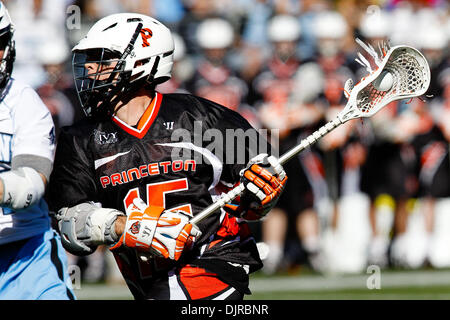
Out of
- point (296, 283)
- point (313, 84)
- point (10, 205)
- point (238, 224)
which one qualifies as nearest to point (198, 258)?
point (238, 224)

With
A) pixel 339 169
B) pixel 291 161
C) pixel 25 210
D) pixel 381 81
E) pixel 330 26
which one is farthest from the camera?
pixel 330 26

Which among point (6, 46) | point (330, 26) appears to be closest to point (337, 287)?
point (330, 26)

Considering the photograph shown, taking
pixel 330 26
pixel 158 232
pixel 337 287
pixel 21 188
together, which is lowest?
pixel 337 287

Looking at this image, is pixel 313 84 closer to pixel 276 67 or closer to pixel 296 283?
pixel 276 67

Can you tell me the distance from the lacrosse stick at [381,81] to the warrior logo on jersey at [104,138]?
21.7 inches

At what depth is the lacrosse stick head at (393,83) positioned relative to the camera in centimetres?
435

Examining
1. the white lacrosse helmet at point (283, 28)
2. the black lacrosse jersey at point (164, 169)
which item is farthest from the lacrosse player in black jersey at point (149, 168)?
the white lacrosse helmet at point (283, 28)

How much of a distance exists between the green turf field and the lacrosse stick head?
3.37 m

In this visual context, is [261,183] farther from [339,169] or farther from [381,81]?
[339,169]

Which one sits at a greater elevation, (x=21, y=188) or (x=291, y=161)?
(x=291, y=161)

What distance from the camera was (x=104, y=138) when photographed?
4379 millimetres

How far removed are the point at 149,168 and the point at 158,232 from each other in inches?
14.9

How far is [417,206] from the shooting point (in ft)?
33.7
